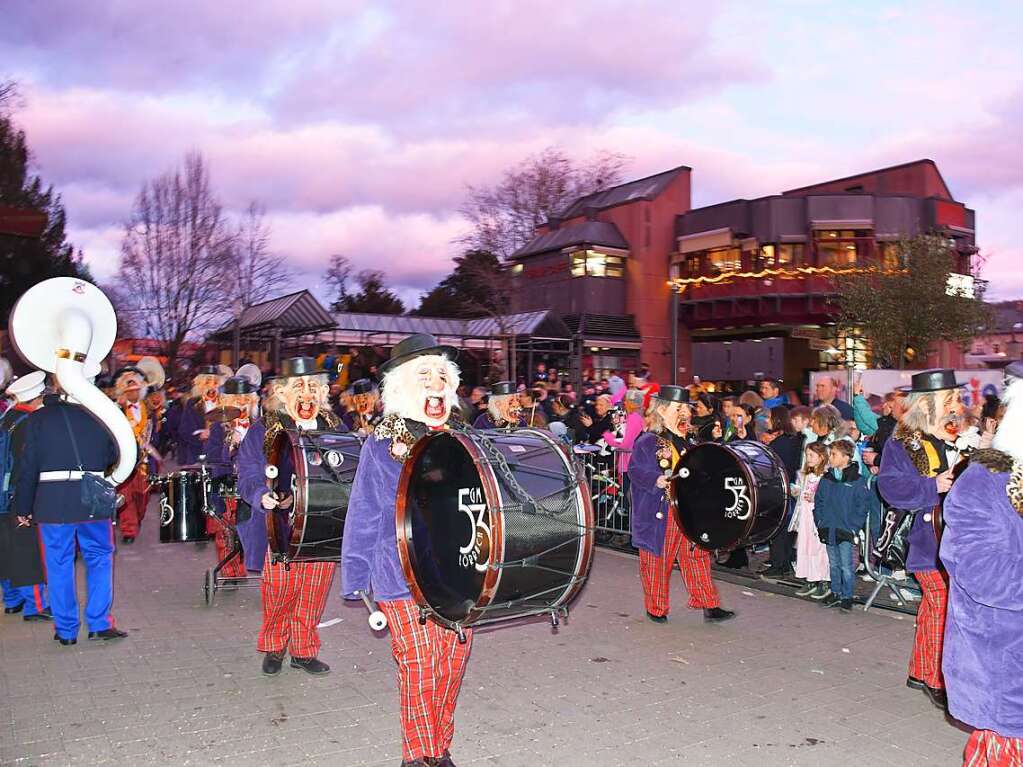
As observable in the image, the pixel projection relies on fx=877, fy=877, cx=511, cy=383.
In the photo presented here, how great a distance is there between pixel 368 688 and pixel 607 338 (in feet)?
97.4

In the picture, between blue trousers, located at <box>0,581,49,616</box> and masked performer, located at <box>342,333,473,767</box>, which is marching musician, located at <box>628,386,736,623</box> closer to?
masked performer, located at <box>342,333,473,767</box>

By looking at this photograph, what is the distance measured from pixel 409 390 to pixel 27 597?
15.4 feet

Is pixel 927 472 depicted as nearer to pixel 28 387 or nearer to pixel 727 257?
pixel 28 387

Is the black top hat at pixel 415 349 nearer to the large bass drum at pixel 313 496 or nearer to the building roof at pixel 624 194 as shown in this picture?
the large bass drum at pixel 313 496

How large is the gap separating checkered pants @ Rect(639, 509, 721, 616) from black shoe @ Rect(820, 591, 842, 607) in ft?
3.74

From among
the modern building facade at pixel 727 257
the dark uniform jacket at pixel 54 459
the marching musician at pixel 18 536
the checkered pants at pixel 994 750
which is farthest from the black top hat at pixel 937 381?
the modern building facade at pixel 727 257

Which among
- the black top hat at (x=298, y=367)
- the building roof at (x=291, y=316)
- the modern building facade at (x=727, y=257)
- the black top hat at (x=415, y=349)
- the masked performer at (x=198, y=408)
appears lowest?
the masked performer at (x=198, y=408)

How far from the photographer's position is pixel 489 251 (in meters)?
39.4

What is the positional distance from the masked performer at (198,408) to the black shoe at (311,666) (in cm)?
477

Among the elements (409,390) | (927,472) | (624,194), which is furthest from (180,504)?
(624,194)

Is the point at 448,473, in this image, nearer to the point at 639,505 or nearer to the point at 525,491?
the point at 525,491

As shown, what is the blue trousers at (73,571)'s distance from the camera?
5961 mm

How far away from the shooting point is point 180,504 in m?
8.16

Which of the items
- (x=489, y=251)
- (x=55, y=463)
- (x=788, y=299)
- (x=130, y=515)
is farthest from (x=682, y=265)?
(x=55, y=463)
